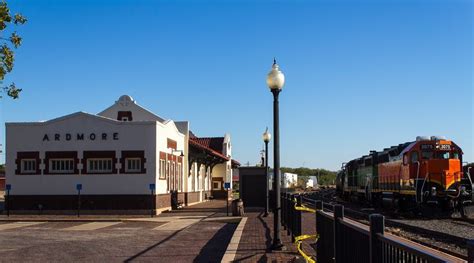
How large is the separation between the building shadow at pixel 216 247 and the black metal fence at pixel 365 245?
4.29m

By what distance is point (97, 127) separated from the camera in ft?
111

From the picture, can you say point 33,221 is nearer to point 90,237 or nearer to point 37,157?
point 37,157

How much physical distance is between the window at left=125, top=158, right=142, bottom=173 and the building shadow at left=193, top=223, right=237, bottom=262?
498 inches

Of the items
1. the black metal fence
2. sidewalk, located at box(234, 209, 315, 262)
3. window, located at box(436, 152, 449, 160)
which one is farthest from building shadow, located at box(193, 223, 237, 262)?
window, located at box(436, 152, 449, 160)

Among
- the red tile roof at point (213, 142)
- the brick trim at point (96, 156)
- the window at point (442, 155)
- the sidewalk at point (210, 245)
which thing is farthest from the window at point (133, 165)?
the red tile roof at point (213, 142)

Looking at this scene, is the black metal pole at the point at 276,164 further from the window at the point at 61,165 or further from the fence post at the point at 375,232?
the window at the point at 61,165

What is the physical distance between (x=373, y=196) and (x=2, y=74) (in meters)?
31.2

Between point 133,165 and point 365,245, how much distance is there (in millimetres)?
28665

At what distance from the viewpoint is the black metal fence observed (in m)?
4.20

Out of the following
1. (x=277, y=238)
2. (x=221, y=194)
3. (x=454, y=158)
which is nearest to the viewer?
(x=277, y=238)

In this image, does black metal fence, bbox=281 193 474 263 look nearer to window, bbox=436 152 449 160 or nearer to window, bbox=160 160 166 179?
window, bbox=436 152 449 160

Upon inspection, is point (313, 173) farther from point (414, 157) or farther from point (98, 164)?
point (414, 157)

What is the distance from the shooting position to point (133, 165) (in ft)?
110

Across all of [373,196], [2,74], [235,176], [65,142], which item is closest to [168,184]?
[65,142]
